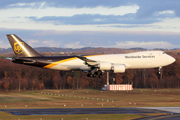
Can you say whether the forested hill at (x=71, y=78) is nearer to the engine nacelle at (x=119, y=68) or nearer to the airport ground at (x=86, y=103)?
the airport ground at (x=86, y=103)

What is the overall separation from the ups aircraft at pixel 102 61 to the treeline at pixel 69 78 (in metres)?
82.1

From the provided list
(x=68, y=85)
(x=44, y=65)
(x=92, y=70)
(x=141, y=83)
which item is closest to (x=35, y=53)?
(x=44, y=65)

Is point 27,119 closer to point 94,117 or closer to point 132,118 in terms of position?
point 94,117

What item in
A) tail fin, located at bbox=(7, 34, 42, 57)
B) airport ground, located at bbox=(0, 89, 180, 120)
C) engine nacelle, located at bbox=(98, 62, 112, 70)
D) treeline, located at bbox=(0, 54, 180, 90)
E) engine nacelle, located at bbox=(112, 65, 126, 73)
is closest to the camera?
airport ground, located at bbox=(0, 89, 180, 120)

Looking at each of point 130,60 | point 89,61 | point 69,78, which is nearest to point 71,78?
point 69,78

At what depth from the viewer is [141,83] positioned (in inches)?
6309

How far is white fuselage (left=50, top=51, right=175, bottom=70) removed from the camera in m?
62.1

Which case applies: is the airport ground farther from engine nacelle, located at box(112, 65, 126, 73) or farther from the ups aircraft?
the ups aircraft

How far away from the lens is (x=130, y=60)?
203 ft

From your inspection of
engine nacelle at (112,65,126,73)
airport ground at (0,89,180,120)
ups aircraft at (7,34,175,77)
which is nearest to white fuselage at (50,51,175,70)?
ups aircraft at (7,34,175,77)

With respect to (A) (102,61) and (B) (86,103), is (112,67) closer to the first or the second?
(A) (102,61)

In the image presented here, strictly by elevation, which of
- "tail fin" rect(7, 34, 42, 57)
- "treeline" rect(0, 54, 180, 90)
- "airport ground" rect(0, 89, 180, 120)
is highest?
"tail fin" rect(7, 34, 42, 57)

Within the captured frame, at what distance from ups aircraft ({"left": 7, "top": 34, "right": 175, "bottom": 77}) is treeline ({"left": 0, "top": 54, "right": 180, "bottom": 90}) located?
82.1 m

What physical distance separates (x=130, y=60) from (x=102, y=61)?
6.19 meters
